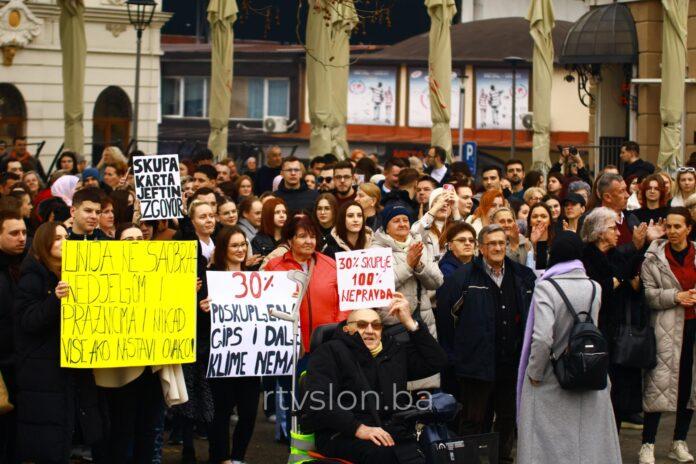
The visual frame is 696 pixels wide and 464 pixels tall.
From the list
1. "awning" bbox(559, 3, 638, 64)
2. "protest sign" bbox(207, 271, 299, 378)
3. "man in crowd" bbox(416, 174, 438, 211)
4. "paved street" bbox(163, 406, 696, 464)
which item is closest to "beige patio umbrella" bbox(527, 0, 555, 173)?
"awning" bbox(559, 3, 638, 64)

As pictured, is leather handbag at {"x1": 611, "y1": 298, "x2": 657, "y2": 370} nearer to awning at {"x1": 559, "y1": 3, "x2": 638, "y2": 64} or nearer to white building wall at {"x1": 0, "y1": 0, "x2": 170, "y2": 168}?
awning at {"x1": 559, "y1": 3, "x2": 638, "y2": 64}

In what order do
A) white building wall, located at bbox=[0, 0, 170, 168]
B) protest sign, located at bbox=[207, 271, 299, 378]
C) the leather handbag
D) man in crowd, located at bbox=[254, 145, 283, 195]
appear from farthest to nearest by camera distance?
white building wall, located at bbox=[0, 0, 170, 168], man in crowd, located at bbox=[254, 145, 283, 195], the leather handbag, protest sign, located at bbox=[207, 271, 299, 378]

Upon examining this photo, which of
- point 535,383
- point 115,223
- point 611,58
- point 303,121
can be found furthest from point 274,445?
point 303,121

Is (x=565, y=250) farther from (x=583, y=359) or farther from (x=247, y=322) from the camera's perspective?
(x=247, y=322)

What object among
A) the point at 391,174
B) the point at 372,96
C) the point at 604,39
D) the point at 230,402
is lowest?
the point at 230,402

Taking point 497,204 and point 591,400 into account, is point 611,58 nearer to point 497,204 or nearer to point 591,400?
point 497,204

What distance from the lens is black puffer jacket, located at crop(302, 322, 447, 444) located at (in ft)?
31.1

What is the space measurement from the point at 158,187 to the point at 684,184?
493 centimetres

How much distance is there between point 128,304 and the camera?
10.3 m

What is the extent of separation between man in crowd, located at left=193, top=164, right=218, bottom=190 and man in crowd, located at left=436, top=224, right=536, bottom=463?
5.60 metres

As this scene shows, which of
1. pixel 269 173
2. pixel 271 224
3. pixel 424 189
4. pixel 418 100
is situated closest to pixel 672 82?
pixel 269 173

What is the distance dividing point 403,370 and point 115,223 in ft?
13.1

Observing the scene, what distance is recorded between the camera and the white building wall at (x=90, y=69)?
38.5 metres

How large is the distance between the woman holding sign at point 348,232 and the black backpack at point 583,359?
8.10 feet
